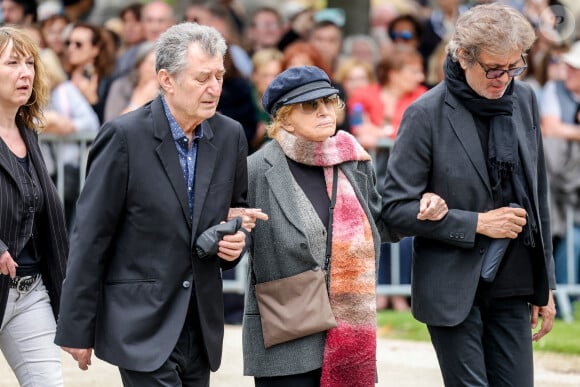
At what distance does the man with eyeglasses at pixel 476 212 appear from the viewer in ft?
16.1

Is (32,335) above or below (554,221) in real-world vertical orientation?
above

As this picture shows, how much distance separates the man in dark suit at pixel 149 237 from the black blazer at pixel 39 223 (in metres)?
0.59

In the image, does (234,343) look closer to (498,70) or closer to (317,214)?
(317,214)

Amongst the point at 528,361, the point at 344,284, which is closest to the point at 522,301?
the point at 528,361

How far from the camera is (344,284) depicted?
4.98m

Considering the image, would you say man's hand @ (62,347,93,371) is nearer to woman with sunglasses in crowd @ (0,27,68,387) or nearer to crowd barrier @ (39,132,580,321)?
woman with sunglasses in crowd @ (0,27,68,387)

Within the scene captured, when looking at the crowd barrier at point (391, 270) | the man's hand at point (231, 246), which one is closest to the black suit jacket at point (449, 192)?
the man's hand at point (231, 246)

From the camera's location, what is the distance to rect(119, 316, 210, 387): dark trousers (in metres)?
4.54

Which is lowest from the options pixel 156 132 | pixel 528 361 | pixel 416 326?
pixel 416 326

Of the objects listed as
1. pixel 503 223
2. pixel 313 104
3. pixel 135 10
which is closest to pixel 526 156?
pixel 503 223

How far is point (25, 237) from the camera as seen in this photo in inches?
202

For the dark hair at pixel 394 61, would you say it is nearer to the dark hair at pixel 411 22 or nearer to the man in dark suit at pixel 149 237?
the dark hair at pixel 411 22

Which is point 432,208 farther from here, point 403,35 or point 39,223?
point 403,35

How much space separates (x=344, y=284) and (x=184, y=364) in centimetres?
77
